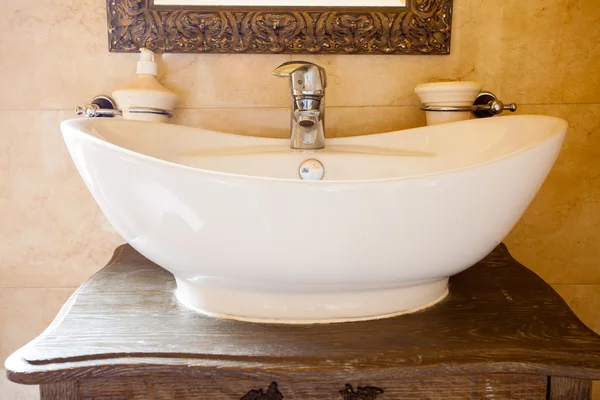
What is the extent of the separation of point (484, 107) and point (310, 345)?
0.57 m

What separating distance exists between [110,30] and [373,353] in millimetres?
698

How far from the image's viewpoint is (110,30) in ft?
2.59

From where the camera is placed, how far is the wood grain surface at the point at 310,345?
363mm

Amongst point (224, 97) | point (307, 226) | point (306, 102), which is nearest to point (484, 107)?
point (306, 102)

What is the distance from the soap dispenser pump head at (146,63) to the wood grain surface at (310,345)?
1.35 feet

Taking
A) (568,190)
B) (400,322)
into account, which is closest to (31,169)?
(400,322)

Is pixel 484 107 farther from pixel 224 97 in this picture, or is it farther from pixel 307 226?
pixel 307 226

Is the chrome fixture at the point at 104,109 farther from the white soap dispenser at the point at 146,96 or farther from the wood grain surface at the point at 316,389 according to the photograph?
the wood grain surface at the point at 316,389

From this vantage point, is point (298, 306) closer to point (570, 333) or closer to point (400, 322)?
point (400, 322)

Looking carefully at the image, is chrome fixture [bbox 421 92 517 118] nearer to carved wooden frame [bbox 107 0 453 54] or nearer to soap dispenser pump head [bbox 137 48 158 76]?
carved wooden frame [bbox 107 0 453 54]

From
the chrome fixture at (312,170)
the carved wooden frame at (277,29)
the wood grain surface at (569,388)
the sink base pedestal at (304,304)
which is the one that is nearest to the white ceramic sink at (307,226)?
the sink base pedestal at (304,304)

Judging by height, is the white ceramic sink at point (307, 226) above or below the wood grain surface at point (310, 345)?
above

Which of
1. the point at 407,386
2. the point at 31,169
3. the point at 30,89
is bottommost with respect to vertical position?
the point at 407,386

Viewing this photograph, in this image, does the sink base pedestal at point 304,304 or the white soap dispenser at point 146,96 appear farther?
the white soap dispenser at point 146,96
